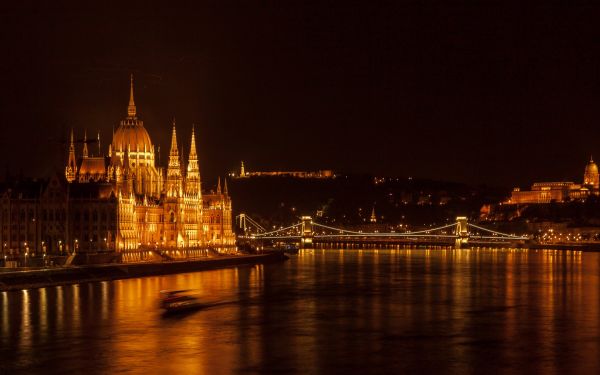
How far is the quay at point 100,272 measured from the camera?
49406mm

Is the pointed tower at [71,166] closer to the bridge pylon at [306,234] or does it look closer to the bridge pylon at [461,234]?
the bridge pylon at [306,234]

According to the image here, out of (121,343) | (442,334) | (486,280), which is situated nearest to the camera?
(121,343)

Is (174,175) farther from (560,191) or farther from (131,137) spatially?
(560,191)

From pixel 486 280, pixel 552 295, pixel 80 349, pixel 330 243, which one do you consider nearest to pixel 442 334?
pixel 80 349

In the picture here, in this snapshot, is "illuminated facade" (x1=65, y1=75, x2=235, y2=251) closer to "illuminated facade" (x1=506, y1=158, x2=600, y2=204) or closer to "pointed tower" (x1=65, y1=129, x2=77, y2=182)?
"pointed tower" (x1=65, y1=129, x2=77, y2=182)

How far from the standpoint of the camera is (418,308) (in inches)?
1746

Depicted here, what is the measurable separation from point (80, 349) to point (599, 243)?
9391 cm

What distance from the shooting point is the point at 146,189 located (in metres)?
78.4

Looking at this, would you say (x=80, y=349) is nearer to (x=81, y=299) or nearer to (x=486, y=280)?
(x=81, y=299)

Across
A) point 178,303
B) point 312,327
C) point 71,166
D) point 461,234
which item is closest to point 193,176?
point 71,166

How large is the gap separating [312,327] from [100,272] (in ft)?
71.7

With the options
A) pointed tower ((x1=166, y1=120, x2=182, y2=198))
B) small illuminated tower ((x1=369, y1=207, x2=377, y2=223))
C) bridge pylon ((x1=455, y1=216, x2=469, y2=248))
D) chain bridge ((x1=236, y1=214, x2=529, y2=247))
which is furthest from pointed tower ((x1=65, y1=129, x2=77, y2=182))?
small illuminated tower ((x1=369, y1=207, x2=377, y2=223))

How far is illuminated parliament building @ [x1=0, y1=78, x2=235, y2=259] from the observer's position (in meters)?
65.1

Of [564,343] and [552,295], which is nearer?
[564,343]
